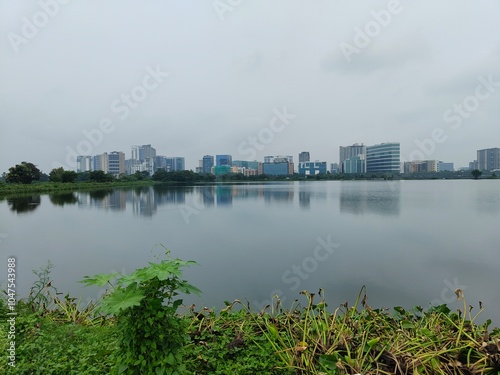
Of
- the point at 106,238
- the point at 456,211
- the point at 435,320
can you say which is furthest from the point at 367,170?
the point at 435,320

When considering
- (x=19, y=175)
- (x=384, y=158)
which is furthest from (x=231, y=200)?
(x=384, y=158)

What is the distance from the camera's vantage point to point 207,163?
171ft

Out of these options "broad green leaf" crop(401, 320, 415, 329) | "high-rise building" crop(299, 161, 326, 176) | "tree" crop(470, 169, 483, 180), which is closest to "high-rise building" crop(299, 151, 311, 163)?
"high-rise building" crop(299, 161, 326, 176)

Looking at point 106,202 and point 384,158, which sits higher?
point 384,158

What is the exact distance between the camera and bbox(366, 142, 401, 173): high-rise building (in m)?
40.5

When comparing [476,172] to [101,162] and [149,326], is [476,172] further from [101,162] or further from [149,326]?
[101,162]

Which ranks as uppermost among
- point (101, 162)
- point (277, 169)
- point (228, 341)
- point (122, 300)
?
point (101, 162)

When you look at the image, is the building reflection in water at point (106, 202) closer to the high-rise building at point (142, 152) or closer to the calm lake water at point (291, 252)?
the calm lake water at point (291, 252)

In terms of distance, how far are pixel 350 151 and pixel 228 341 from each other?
6150 cm

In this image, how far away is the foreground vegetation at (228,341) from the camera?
102 cm

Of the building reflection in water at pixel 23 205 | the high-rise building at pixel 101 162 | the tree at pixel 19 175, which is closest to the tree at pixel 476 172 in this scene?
the building reflection in water at pixel 23 205

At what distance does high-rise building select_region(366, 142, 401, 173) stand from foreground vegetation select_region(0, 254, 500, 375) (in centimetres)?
4315

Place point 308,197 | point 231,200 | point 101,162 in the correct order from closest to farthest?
point 231,200 → point 308,197 → point 101,162

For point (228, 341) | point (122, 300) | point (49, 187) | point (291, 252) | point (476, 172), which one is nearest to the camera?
point (122, 300)
